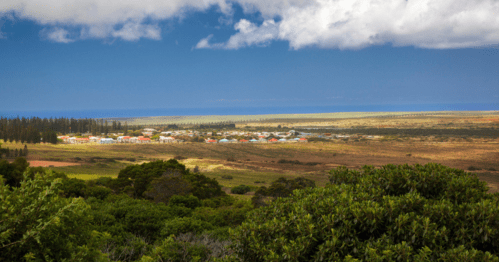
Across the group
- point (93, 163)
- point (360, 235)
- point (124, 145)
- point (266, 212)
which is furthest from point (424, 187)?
point (124, 145)

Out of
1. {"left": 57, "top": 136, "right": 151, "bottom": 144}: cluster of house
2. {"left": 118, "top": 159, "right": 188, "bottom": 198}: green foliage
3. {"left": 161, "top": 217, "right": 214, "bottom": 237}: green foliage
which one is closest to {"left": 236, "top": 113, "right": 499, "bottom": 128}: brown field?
{"left": 57, "top": 136, "right": 151, "bottom": 144}: cluster of house

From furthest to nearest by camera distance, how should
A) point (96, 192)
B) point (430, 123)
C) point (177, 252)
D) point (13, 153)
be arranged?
point (430, 123) < point (13, 153) < point (96, 192) < point (177, 252)

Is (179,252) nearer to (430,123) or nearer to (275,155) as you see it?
(275,155)

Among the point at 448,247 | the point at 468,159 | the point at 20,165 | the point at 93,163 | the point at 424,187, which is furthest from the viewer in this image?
the point at 468,159

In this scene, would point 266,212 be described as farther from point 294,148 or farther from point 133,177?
point 294,148

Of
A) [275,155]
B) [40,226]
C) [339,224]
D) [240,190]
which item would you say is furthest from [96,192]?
[275,155]

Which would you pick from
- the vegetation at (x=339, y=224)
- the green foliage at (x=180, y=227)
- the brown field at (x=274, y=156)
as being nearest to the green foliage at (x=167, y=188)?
the green foliage at (x=180, y=227)
